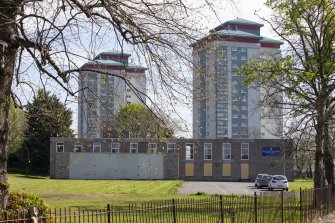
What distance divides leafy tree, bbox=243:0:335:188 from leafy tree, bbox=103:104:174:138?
47.4ft

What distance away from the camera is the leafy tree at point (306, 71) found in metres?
28.2

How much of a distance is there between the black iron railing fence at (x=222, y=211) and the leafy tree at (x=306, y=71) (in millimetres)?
7604

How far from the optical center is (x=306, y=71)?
29.0 meters

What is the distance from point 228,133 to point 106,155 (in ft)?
87.6

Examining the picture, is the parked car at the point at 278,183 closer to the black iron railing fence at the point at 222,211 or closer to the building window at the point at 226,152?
the black iron railing fence at the point at 222,211

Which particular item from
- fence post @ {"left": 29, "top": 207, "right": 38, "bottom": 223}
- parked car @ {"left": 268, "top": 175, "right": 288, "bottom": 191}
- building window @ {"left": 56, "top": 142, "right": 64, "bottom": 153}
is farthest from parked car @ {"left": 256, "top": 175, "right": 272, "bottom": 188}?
fence post @ {"left": 29, "top": 207, "right": 38, "bottom": 223}

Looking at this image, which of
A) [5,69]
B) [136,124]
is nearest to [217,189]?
[136,124]

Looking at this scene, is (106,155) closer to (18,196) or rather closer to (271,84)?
(271,84)

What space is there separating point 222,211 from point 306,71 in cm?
1739

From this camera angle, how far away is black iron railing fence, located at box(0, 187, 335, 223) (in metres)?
11.6

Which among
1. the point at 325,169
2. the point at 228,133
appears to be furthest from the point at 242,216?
the point at 228,133

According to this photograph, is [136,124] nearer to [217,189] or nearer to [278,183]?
[217,189]

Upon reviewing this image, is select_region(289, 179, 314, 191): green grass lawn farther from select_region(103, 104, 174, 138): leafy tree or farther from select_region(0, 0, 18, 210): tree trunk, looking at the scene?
select_region(0, 0, 18, 210): tree trunk

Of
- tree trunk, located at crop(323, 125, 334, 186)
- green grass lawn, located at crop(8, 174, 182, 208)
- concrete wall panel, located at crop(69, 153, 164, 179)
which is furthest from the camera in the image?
concrete wall panel, located at crop(69, 153, 164, 179)
